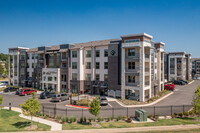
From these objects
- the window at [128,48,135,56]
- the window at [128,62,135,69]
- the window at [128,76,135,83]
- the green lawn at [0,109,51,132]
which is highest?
the window at [128,48,135,56]

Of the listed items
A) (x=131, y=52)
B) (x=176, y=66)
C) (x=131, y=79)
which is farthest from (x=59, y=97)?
(x=176, y=66)

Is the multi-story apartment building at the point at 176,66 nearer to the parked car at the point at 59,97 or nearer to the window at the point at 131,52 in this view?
the window at the point at 131,52

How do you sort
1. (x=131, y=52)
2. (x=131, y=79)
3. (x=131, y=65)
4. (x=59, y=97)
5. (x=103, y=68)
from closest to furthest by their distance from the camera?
(x=59, y=97) < (x=131, y=52) < (x=131, y=65) < (x=131, y=79) < (x=103, y=68)

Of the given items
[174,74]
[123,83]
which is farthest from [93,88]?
[174,74]

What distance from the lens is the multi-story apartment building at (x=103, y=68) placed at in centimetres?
3391

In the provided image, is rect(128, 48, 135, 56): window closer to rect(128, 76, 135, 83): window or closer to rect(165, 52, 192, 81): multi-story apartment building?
rect(128, 76, 135, 83): window

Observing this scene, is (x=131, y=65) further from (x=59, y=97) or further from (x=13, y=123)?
(x=13, y=123)

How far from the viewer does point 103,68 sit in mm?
39750

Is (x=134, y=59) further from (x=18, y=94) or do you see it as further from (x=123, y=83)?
(x=18, y=94)

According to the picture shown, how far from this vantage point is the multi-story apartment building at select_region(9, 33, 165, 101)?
33.9 metres

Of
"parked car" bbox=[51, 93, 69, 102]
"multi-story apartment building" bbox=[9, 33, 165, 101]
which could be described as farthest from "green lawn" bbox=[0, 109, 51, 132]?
"multi-story apartment building" bbox=[9, 33, 165, 101]

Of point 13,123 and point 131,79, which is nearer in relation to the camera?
point 13,123

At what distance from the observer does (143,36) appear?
32.6m

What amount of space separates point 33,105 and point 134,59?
72.9 feet
